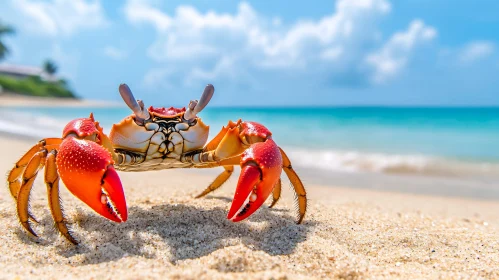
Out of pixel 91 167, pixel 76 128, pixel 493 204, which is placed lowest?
pixel 493 204

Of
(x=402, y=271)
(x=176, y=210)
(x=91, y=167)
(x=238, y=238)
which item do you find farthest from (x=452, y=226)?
(x=91, y=167)

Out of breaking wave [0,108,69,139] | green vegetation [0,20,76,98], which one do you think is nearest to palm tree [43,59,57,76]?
green vegetation [0,20,76,98]

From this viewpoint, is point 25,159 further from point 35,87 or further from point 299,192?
point 35,87

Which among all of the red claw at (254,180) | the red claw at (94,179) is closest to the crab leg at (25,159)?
the red claw at (94,179)

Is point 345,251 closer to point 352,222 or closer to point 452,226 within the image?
point 352,222

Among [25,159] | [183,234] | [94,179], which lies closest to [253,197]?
[183,234]

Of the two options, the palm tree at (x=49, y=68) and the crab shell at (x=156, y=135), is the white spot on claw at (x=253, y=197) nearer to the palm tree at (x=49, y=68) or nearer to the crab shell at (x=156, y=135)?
the crab shell at (x=156, y=135)

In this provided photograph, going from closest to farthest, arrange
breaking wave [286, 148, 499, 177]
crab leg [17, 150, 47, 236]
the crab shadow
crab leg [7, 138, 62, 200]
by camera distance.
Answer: the crab shadow → crab leg [17, 150, 47, 236] → crab leg [7, 138, 62, 200] → breaking wave [286, 148, 499, 177]

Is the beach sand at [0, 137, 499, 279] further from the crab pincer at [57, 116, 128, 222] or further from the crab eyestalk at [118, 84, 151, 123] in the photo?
the crab eyestalk at [118, 84, 151, 123]
